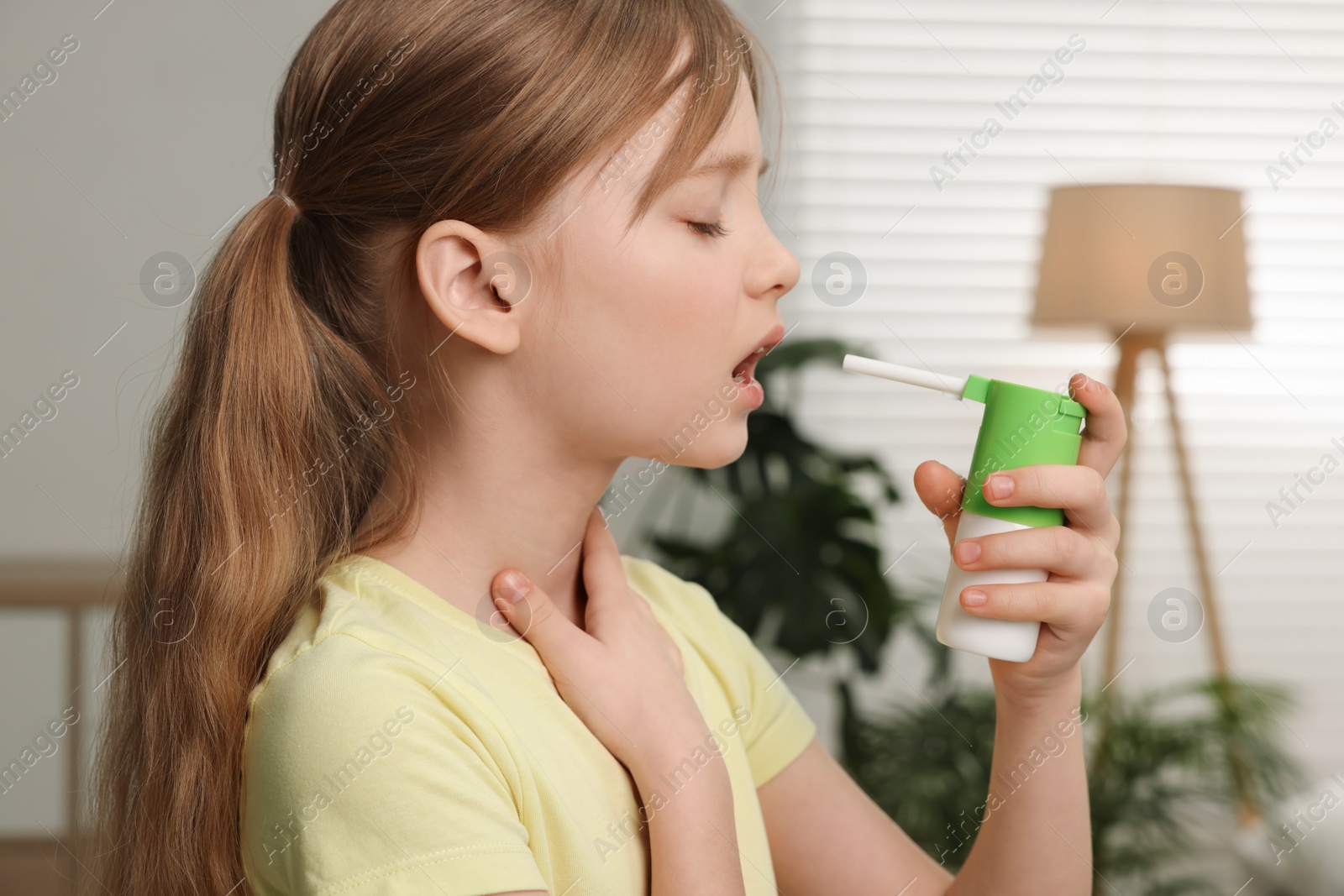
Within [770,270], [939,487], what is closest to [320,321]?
[770,270]

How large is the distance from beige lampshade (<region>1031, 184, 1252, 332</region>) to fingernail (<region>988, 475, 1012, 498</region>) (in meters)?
1.33

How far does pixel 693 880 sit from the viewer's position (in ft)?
1.98

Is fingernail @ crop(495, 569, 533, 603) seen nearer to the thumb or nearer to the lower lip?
the thumb

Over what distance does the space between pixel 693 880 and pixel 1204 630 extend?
163 cm

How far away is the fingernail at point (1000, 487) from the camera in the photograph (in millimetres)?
576

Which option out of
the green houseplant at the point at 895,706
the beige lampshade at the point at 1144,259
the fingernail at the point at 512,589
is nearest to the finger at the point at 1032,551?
the fingernail at the point at 512,589

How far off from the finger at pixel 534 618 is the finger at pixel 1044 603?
9.9 inches

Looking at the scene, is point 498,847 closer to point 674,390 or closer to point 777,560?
point 674,390

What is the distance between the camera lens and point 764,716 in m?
0.83

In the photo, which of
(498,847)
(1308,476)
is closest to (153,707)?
(498,847)

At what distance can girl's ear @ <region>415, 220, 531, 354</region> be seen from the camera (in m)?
0.64

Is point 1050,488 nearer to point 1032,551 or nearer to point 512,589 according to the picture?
point 1032,551

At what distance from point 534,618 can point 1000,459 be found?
12.0 inches

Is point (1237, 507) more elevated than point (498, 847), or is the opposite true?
point (1237, 507)
